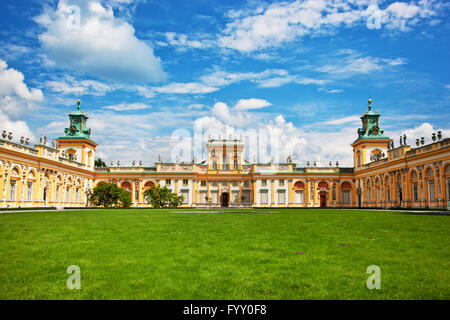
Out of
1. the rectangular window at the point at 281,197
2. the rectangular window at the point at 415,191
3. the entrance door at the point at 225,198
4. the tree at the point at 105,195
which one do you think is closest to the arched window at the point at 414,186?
the rectangular window at the point at 415,191

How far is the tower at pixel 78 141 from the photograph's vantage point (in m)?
58.4

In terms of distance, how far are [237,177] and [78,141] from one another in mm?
28813

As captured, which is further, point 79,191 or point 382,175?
point 79,191

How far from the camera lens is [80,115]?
60.5 metres

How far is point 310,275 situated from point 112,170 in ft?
200

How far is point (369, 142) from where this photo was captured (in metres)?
58.2

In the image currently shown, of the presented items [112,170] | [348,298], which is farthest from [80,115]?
[348,298]

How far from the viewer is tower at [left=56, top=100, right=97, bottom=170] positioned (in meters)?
58.4

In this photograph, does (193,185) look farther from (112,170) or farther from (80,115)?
(80,115)

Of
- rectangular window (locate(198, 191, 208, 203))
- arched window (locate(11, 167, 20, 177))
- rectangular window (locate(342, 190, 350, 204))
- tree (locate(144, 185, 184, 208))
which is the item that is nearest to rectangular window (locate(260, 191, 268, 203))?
rectangular window (locate(198, 191, 208, 203))

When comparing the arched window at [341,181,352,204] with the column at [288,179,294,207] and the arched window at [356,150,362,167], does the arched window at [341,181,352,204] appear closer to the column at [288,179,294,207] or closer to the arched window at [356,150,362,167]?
the arched window at [356,150,362,167]

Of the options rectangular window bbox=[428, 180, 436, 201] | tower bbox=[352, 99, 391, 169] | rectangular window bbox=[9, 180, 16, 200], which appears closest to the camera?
rectangular window bbox=[9, 180, 16, 200]

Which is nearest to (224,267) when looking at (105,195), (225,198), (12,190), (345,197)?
(12,190)

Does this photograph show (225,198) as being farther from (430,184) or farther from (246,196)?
(430,184)
